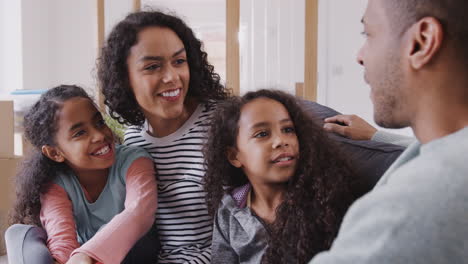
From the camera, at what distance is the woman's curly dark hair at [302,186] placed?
1.09m

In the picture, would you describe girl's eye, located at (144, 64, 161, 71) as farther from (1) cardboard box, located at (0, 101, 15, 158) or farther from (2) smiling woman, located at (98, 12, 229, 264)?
(1) cardboard box, located at (0, 101, 15, 158)

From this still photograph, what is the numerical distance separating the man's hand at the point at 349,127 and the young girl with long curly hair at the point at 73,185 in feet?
1.64

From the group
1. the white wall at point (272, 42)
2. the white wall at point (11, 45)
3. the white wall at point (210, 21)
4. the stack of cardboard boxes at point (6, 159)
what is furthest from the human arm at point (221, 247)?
the white wall at point (210, 21)

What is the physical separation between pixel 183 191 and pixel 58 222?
337mm

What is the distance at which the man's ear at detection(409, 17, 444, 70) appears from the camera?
580mm

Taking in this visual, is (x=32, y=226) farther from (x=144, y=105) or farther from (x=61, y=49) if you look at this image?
(x=61, y=49)

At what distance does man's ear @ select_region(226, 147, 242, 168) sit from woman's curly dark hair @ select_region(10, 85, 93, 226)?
45 centimetres

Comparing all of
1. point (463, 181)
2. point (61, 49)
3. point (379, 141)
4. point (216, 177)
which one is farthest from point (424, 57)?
point (61, 49)

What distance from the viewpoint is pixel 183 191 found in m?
1.39

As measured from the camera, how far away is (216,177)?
130 cm

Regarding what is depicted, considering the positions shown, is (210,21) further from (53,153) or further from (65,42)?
(53,153)

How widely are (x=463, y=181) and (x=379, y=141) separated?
2.61 feet

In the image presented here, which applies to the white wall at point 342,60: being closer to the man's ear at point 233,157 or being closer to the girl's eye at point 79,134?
the man's ear at point 233,157

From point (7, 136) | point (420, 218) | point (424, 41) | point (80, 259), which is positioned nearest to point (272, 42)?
point (7, 136)
